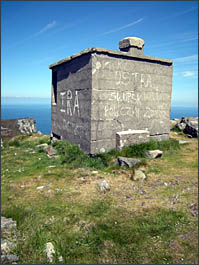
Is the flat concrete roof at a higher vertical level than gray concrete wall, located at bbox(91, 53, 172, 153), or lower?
higher

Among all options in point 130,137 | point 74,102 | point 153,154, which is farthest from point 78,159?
point 153,154

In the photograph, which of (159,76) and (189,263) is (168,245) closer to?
(189,263)

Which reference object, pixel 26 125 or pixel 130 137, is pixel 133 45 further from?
pixel 26 125

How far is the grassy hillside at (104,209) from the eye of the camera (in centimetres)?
261

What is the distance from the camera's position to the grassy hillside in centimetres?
261

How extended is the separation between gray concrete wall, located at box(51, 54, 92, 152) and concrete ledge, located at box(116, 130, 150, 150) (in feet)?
3.34

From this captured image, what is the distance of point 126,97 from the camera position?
23.2 ft

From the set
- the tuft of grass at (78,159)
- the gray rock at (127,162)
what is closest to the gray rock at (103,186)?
the gray rock at (127,162)

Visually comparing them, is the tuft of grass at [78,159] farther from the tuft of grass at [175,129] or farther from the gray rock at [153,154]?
the tuft of grass at [175,129]

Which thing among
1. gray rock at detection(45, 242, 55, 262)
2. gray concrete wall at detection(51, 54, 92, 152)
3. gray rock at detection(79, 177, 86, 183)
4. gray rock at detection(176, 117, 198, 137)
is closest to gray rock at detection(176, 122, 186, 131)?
gray rock at detection(176, 117, 198, 137)

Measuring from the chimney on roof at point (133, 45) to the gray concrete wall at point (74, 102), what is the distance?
5.54 ft

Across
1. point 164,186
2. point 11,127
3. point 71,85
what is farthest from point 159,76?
point 11,127

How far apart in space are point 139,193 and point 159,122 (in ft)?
14.7

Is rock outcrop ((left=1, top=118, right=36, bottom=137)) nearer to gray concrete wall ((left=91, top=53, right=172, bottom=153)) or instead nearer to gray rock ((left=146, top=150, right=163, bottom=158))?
gray concrete wall ((left=91, top=53, right=172, bottom=153))
